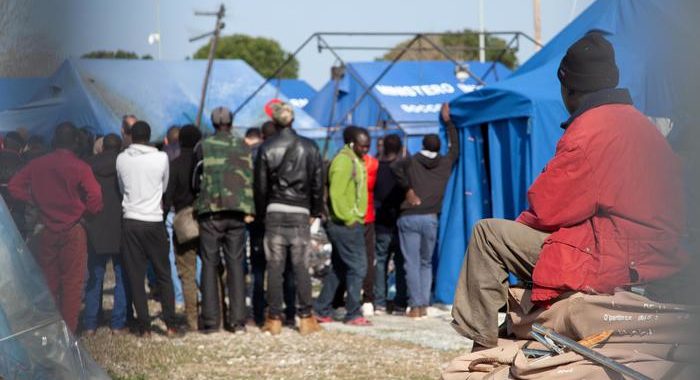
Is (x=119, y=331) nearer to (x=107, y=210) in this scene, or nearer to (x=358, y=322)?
(x=107, y=210)

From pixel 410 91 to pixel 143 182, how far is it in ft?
38.1

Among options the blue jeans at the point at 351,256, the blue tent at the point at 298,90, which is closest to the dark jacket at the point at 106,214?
the blue jeans at the point at 351,256

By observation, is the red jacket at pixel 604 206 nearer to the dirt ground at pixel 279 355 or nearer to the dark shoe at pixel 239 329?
the dirt ground at pixel 279 355

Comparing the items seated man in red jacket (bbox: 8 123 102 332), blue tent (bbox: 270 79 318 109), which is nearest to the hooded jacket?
seated man in red jacket (bbox: 8 123 102 332)

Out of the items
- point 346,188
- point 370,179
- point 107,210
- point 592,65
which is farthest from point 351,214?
point 592,65

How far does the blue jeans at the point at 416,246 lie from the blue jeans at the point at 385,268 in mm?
299

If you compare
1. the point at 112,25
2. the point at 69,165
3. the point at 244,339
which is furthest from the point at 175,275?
the point at 112,25

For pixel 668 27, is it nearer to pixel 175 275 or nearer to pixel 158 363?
pixel 158 363

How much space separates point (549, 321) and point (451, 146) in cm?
780

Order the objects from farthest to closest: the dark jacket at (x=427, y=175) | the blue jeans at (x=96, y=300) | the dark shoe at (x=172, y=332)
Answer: the dark jacket at (x=427, y=175) → the dark shoe at (x=172, y=332) → the blue jeans at (x=96, y=300)

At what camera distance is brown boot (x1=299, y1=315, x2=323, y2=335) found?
34.3 ft

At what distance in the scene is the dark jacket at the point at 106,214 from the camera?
655 cm

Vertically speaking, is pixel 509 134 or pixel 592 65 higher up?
pixel 592 65

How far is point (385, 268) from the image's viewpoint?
12039 millimetres
